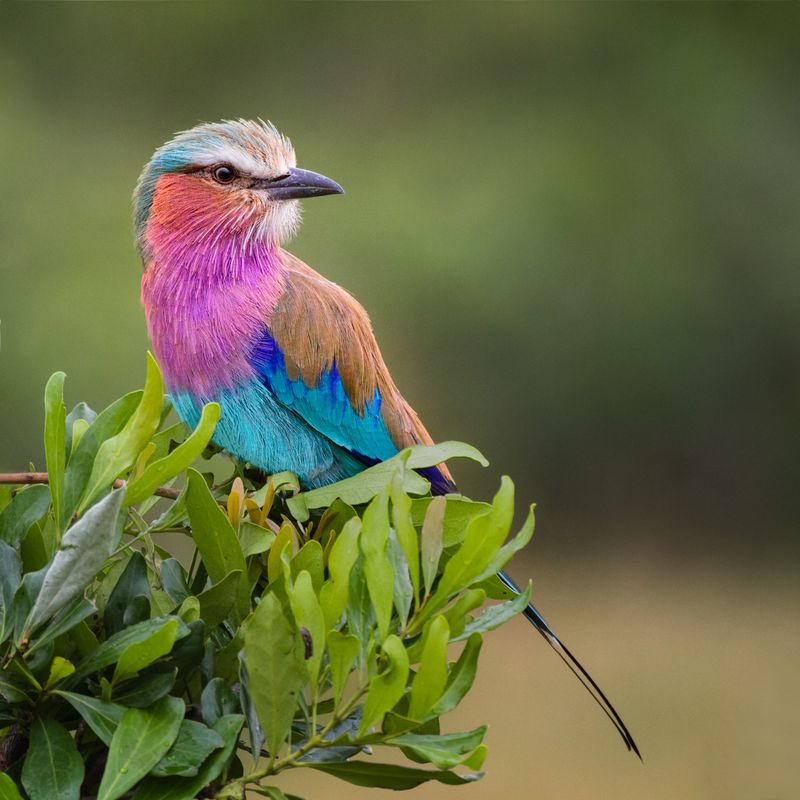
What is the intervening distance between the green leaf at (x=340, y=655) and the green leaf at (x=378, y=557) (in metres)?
0.03

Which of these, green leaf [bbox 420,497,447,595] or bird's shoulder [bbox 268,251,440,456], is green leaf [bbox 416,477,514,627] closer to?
green leaf [bbox 420,497,447,595]

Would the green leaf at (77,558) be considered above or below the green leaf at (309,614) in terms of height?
above

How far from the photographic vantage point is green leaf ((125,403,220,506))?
949 mm

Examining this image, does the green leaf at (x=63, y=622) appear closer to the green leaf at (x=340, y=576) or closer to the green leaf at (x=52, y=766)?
the green leaf at (x=52, y=766)

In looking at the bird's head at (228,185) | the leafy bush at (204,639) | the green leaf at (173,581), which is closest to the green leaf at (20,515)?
Answer: the leafy bush at (204,639)

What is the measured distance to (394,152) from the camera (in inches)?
247

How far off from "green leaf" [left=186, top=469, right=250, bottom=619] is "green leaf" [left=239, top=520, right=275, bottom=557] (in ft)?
0.13

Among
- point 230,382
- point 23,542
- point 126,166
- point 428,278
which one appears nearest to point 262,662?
point 23,542

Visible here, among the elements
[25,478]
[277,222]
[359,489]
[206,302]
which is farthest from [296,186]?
[25,478]

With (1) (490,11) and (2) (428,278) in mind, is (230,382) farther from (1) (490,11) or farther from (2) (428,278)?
(1) (490,11)

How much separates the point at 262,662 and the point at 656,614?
18.9 ft

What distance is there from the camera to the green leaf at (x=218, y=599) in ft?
3.07

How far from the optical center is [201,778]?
85cm

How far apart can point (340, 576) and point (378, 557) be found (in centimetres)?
4
